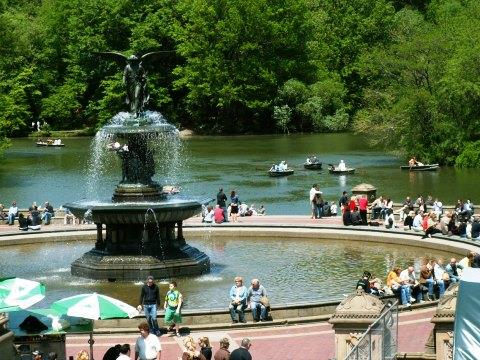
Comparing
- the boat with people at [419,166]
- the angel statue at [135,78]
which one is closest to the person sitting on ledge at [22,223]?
the angel statue at [135,78]

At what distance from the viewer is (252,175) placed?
73062 millimetres

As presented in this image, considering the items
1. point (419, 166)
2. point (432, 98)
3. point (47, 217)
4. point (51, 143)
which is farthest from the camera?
point (51, 143)

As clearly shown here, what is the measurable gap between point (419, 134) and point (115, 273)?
157 feet

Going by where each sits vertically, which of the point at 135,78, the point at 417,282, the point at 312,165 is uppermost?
the point at 135,78

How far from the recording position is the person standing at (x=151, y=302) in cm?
2409

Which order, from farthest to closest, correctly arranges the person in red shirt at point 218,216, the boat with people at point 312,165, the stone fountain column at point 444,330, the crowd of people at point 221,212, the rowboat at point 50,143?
the rowboat at point 50,143, the boat with people at point 312,165, the crowd of people at point 221,212, the person in red shirt at point 218,216, the stone fountain column at point 444,330

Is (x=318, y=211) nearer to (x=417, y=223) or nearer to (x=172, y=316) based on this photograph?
(x=417, y=223)

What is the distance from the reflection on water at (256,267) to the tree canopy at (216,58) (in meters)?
64.3

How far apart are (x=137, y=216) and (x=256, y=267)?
12.5 feet

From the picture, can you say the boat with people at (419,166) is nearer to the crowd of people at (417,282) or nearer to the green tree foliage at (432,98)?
the green tree foliage at (432,98)

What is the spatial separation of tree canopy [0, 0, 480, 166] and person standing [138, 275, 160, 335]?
77.2m

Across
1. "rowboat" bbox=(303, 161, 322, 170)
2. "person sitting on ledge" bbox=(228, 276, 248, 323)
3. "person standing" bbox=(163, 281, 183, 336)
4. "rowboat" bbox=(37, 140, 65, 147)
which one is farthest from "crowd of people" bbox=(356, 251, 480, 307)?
"rowboat" bbox=(37, 140, 65, 147)

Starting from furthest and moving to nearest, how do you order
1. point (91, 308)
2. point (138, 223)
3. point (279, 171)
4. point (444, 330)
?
point (279, 171) < point (138, 223) < point (91, 308) < point (444, 330)

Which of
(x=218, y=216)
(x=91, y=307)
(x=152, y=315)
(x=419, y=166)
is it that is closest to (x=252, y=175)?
(x=419, y=166)
